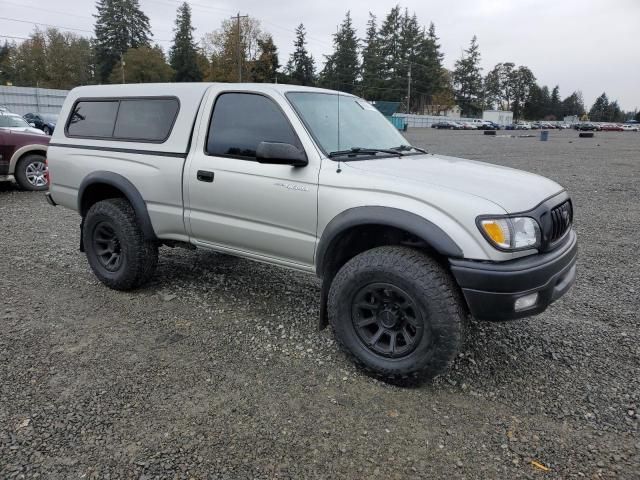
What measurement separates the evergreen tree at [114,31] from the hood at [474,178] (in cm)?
8402

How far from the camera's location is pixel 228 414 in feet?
9.30

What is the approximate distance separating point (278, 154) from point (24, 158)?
884 cm

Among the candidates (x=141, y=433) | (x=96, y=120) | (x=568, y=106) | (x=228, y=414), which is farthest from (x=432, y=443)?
(x=568, y=106)

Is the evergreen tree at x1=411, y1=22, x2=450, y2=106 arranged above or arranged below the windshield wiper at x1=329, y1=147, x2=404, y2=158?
above

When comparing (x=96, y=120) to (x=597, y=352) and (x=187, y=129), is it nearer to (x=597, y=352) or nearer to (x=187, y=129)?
(x=187, y=129)

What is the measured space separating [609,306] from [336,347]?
8.57 ft

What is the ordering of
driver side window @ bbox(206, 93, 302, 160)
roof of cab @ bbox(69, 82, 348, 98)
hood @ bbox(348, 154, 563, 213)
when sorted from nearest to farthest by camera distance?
hood @ bbox(348, 154, 563, 213) < driver side window @ bbox(206, 93, 302, 160) < roof of cab @ bbox(69, 82, 348, 98)

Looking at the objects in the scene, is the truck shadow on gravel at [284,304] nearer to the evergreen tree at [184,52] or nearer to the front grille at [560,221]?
the front grille at [560,221]

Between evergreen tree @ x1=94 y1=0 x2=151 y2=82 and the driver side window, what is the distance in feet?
272

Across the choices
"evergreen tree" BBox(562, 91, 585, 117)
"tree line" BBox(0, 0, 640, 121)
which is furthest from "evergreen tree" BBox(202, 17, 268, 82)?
"evergreen tree" BBox(562, 91, 585, 117)

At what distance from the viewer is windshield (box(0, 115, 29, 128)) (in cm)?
1009

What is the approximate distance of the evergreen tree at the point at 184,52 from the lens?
73.1 m

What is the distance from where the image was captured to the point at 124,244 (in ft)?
14.6

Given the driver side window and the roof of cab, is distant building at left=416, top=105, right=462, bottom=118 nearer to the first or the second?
the roof of cab
